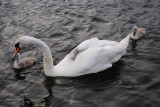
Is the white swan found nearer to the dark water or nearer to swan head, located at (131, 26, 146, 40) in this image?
the dark water

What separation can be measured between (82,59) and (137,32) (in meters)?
Answer: 3.39

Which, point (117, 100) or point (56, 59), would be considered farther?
point (56, 59)

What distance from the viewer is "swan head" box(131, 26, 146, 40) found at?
9680 millimetres

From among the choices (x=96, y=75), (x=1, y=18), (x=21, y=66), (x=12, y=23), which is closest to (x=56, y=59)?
(x=21, y=66)

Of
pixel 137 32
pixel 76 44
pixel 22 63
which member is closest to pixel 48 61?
pixel 22 63

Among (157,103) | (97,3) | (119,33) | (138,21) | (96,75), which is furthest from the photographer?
(97,3)

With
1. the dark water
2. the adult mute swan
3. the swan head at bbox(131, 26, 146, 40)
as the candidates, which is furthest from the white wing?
the swan head at bbox(131, 26, 146, 40)

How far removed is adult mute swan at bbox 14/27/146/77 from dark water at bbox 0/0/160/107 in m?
0.25

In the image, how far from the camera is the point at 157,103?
621cm

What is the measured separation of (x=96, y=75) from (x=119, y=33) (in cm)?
309

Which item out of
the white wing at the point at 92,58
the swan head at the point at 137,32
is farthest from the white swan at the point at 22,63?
the swan head at the point at 137,32

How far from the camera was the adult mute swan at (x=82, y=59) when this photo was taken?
7195mm

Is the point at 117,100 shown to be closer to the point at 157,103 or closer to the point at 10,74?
the point at 157,103

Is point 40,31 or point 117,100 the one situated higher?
point 40,31
